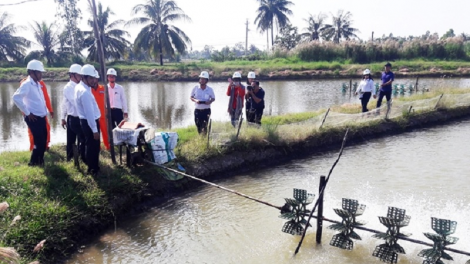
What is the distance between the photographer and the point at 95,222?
5742 millimetres

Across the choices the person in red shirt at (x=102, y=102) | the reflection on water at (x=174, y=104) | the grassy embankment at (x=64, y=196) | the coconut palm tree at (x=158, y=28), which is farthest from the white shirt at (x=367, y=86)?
the coconut palm tree at (x=158, y=28)

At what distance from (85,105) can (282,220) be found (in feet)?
11.5

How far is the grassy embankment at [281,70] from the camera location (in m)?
30.4

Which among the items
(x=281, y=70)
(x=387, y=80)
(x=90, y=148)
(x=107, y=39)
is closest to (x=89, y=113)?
(x=90, y=148)

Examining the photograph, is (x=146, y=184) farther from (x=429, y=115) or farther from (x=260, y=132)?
(x=429, y=115)

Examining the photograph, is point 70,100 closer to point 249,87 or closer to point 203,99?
point 203,99

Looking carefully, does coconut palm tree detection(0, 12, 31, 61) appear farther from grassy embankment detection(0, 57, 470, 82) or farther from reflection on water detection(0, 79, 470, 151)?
→ reflection on water detection(0, 79, 470, 151)

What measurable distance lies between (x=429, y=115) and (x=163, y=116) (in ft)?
33.2

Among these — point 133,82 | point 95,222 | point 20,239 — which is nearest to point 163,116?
point 95,222

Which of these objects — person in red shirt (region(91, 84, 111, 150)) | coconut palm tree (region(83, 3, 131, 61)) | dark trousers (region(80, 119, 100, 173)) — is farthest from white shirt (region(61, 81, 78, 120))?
coconut palm tree (region(83, 3, 131, 61))

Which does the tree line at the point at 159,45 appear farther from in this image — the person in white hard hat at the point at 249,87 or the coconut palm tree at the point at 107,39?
the person in white hard hat at the point at 249,87

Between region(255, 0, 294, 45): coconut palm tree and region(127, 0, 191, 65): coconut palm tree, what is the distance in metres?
15.6

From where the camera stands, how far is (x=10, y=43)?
37219 millimetres

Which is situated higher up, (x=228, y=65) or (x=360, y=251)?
(x=228, y=65)
